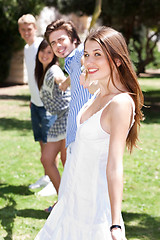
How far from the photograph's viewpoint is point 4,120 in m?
11.8

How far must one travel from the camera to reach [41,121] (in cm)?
532

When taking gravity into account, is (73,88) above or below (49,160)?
above

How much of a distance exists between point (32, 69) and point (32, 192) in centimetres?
164

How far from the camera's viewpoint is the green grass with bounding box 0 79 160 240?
4.37m

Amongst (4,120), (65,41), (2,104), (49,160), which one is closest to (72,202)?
(65,41)

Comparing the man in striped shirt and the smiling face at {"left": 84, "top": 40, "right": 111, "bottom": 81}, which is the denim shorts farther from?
the smiling face at {"left": 84, "top": 40, "right": 111, "bottom": 81}

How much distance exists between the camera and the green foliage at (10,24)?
19031 millimetres

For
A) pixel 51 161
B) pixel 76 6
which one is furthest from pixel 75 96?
pixel 76 6

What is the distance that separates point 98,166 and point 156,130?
8.77 metres

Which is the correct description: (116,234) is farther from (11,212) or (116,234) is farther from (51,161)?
(11,212)

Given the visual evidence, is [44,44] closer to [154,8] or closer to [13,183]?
[13,183]

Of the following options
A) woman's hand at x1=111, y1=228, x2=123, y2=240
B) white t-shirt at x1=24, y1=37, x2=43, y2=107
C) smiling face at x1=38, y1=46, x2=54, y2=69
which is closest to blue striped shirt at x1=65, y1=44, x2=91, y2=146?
woman's hand at x1=111, y1=228, x2=123, y2=240

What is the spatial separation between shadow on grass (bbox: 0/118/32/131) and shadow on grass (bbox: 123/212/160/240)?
20.5 feet

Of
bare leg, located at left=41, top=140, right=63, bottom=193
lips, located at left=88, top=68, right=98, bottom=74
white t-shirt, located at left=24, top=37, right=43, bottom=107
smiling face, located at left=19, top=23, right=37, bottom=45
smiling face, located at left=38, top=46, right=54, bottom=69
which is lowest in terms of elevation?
bare leg, located at left=41, top=140, right=63, bottom=193
